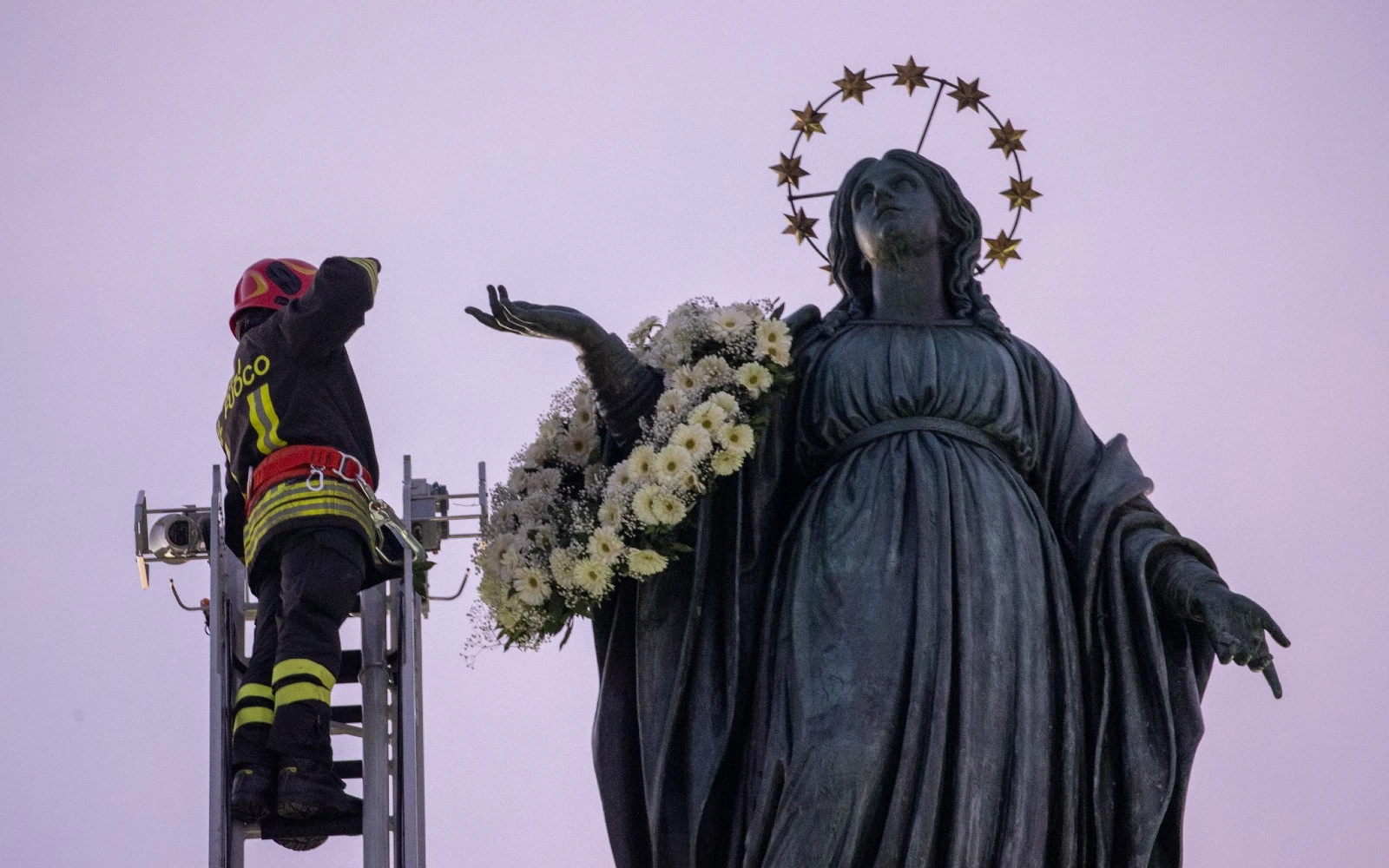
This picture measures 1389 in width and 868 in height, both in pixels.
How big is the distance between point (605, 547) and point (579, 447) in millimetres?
824

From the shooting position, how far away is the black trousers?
46.2ft

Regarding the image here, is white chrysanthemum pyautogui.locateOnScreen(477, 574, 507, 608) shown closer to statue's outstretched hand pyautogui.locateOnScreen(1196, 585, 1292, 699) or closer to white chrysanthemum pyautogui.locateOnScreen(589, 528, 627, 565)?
white chrysanthemum pyautogui.locateOnScreen(589, 528, 627, 565)

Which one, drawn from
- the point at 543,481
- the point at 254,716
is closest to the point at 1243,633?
the point at 543,481

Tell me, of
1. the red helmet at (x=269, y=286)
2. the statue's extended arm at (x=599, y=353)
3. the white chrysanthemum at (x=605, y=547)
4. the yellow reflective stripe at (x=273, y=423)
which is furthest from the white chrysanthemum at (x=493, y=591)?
the red helmet at (x=269, y=286)

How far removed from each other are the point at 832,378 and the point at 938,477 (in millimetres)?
710

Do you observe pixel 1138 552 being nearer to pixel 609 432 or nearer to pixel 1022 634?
pixel 1022 634

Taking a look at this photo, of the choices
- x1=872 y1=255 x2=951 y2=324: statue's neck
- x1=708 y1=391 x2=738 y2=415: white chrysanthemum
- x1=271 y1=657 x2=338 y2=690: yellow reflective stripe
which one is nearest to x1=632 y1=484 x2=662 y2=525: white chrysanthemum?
x1=708 y1=391 x2=738 y2=415: white chrysanthemum

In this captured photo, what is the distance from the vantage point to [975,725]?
12312 millimetres

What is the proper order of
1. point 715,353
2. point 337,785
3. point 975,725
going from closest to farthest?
point 975,725 → point 715,353 → point 337,785

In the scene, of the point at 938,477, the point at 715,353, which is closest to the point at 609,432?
the point at 715,353

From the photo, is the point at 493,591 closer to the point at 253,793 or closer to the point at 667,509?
the point at 667,509

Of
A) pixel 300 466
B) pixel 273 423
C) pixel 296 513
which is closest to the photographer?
pixel 296 513

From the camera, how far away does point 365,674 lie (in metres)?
15.0

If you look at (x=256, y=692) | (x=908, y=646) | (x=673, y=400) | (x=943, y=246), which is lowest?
(x=908, y=646)
